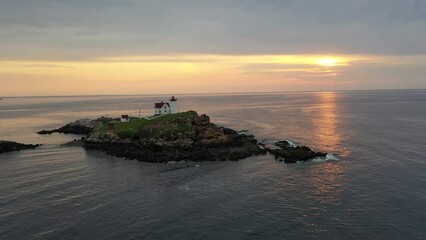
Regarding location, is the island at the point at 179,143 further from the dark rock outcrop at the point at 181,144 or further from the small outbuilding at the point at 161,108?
the small outbuilding at the point at 161,108

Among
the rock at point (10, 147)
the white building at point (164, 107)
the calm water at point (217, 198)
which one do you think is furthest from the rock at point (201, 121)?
the rock at point (10, 147)

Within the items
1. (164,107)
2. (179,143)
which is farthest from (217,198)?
(164,107)

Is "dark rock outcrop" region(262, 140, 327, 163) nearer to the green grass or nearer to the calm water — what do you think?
the calm water

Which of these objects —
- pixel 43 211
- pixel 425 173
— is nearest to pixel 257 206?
pixel 43 211

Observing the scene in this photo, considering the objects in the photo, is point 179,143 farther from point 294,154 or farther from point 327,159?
point 327,159

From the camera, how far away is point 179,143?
7788cm

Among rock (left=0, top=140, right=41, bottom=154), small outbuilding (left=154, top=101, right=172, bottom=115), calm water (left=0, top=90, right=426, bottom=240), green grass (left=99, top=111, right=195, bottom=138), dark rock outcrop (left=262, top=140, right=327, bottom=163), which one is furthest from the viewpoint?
small outbuilding (left=154, top=101, right=172, bottom=115)

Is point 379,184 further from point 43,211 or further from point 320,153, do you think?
point 43,211

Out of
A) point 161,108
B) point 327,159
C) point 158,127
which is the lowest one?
point 327,159

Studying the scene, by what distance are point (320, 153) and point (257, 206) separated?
32.4 meters

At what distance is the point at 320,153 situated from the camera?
235 feet

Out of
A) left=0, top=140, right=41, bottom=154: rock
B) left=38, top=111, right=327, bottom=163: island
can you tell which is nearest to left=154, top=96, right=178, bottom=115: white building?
left=38, top=111, right=327, bottom=163: island

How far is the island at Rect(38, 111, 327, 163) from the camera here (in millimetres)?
71188

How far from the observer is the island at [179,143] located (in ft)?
234
